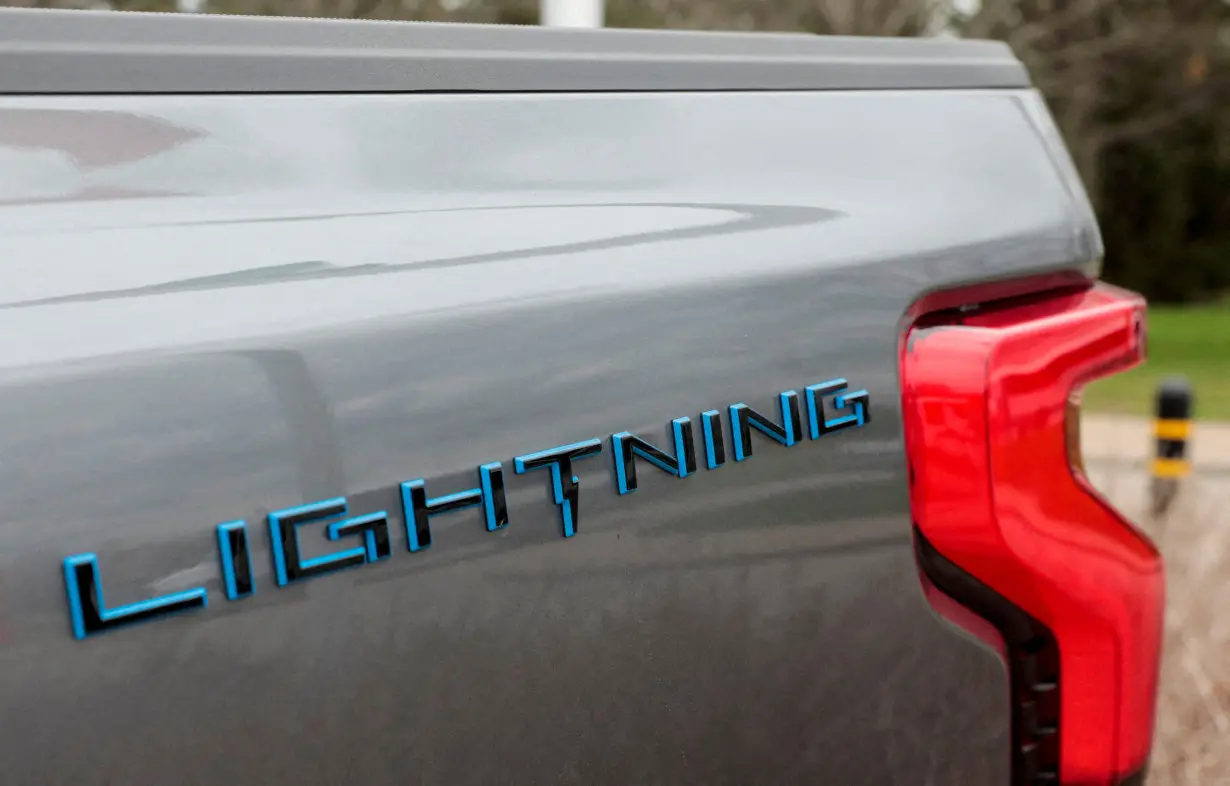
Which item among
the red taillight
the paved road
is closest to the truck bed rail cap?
the red taillight

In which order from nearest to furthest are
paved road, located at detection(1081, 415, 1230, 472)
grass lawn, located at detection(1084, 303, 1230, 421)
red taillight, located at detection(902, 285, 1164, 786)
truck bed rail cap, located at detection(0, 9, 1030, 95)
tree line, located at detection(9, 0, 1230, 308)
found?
truck bed rail cap, located at detection(0, 9, 1030, 95) → red taillight, located at detection(902, 285, 1164, 786) → paved road, located at detection(1081, 415, 1230, 472) → grass lawn, located at detection(1084, 303, 1230, 421) → tree line, located at detection(9, 0, 1230, 308)

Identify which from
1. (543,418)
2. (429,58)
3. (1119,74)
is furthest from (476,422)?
(1119,74)

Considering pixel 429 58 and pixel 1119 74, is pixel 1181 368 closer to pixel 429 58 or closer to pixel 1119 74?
pixel 1119 74

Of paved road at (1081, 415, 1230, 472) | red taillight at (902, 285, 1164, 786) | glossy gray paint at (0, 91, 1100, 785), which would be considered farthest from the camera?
paved road at (1081, 415, 1230, 472)

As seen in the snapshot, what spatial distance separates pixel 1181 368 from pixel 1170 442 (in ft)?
30.8

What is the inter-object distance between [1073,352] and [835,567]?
346 mm

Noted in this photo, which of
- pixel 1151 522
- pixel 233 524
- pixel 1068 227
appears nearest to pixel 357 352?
pixel 233 524

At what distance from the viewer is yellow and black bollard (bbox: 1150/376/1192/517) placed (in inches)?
242

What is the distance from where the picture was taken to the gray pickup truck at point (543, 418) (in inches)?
36.8

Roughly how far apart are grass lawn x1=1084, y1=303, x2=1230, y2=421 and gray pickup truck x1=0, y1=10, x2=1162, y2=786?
10554mm

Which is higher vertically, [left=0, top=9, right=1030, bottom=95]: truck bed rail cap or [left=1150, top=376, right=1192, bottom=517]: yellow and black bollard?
[left=0, top=9, right=1030, bottom=95]: truck bed rail cap

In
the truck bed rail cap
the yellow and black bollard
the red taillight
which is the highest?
the truck bed rail cap

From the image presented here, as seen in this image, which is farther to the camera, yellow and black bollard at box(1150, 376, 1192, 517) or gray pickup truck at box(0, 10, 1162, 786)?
yellow and black bollard at box(1150, 376, 1192, 517)

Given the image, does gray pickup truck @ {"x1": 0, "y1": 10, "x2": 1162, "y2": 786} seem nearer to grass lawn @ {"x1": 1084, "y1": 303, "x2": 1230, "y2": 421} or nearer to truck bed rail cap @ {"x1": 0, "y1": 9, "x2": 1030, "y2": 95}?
truck bed rail cap @ {"x1": 0, "y1": 9, "x2": 1030, "y2": 95}
